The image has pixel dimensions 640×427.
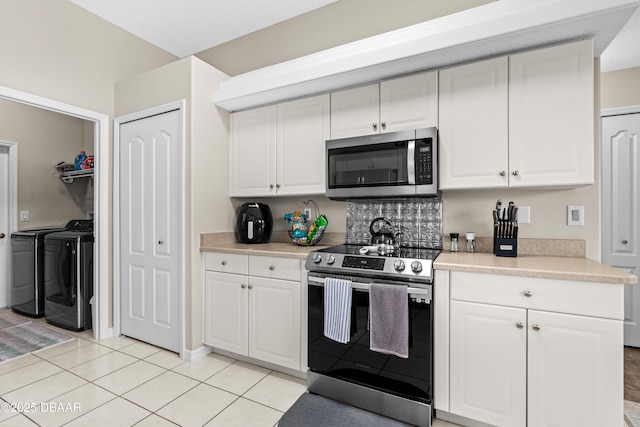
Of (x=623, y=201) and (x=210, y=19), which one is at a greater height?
(x=210, y=19)

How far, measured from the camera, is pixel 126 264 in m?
2.93

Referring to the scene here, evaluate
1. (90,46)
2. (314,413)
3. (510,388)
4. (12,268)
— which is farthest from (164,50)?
(510,388)

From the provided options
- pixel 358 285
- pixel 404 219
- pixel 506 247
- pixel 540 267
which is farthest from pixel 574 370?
pixel 404 219

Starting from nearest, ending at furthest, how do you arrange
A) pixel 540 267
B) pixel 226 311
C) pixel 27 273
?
pixel 540 267
pixel 226 311
pixel 27 273

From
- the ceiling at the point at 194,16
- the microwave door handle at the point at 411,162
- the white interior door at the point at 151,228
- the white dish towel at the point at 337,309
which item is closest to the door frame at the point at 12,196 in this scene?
the white interior door at the point at 151,228

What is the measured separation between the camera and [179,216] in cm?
257

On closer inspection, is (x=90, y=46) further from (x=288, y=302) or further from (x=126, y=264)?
(x=288, y=302)

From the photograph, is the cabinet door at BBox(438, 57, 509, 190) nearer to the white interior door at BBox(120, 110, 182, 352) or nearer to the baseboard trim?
the white interior door at BBox(120, 110, 182, 352)

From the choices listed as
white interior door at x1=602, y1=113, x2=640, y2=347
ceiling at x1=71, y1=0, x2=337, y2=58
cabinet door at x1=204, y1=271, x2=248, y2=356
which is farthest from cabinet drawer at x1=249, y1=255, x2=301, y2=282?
white interior door at x1=602, y1=113, x2=640, y2=347

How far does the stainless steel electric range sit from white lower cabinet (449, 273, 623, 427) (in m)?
0.16

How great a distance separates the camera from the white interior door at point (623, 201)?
9.62ft

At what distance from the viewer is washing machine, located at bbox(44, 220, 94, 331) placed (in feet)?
9.94

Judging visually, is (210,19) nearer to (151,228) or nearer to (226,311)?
(151,228)

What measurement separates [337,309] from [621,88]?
3488mm
